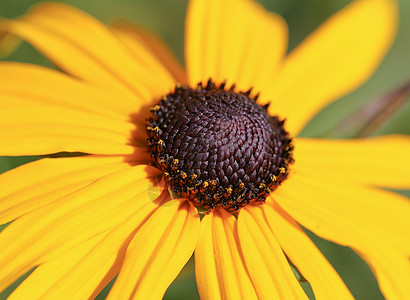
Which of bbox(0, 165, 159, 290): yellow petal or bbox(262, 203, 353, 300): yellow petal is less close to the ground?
bbox(262, 203, 353, 300): yellow petal

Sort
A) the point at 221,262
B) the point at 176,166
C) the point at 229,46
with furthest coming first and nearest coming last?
the point at 229,46
the point at 176,166
the point at 221,262

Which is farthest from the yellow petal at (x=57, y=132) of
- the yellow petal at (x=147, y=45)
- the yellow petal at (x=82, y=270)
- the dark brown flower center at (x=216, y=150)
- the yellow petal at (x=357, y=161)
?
the yellow petal at (x=357, y=161)

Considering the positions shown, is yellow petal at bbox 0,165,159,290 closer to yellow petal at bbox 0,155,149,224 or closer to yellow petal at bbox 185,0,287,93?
yellow petal at bbox 0,155,149,224

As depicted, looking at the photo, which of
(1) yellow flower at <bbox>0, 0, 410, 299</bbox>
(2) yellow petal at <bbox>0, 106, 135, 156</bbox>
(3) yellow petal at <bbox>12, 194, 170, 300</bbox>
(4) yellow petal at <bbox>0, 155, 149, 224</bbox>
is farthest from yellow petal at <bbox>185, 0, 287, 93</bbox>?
(3) yellow petal at <bbox>12, 194, 170, 300</bbox>

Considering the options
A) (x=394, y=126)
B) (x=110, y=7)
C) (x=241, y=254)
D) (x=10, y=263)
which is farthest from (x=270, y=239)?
(x=110, y=7)

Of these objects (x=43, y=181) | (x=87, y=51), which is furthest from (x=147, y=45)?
(x=43, y=181)

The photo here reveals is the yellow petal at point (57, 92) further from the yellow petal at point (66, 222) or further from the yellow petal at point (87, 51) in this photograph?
the yellow petal at point (66, 222)

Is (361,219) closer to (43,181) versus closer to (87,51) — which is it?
(43,181)
